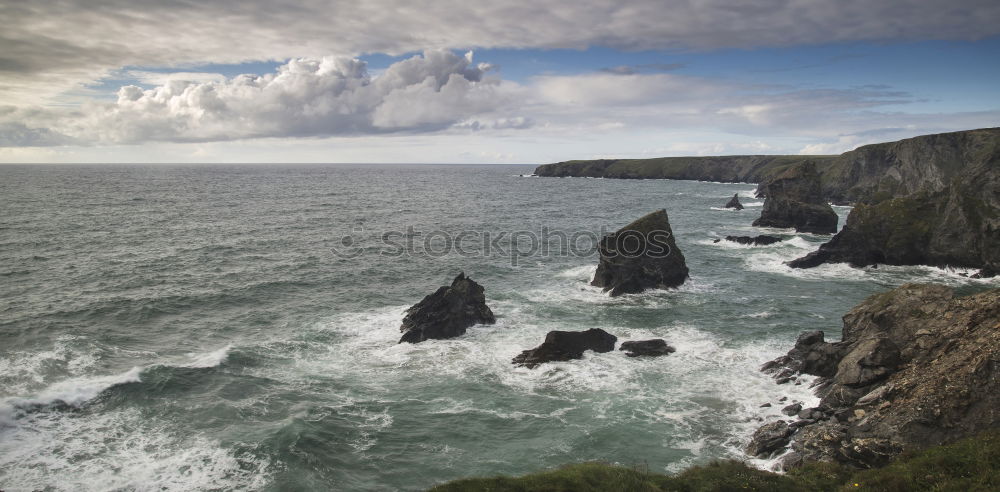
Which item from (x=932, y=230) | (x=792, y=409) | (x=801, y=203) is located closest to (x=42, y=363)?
(x=792, y=409)

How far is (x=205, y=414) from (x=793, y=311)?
161 ft

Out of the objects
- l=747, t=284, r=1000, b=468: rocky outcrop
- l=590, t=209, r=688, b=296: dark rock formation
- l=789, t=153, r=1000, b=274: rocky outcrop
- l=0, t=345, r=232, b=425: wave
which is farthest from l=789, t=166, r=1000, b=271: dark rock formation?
l=0, t=345, r=232, b=425: wave

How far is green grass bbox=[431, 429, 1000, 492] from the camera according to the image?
2005cm

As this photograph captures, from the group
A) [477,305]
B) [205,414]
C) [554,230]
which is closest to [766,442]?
[477,305]

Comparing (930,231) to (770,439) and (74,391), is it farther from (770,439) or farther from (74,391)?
(74,391)

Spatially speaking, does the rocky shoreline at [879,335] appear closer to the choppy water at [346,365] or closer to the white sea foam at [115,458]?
the choppy water at [346,365]

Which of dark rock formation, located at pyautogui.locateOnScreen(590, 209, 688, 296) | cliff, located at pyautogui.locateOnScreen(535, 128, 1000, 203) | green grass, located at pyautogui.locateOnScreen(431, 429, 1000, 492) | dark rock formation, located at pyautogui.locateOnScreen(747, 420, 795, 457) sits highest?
cliff, located at pyautogui.locateOnScreen(535, 128, 1000, 203)

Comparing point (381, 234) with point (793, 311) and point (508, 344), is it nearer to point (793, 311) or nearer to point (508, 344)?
point (508, 344)

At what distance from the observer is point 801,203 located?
97.9 meters

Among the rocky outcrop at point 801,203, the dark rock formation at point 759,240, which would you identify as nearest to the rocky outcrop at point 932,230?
the dark rock formation at point 759,240

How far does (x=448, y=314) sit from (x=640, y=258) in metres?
23.5

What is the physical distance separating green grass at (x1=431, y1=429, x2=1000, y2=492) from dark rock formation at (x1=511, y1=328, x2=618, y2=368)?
16417mm

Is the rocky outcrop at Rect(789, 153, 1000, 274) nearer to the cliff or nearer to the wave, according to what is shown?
the cliff

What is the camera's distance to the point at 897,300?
36.4m
